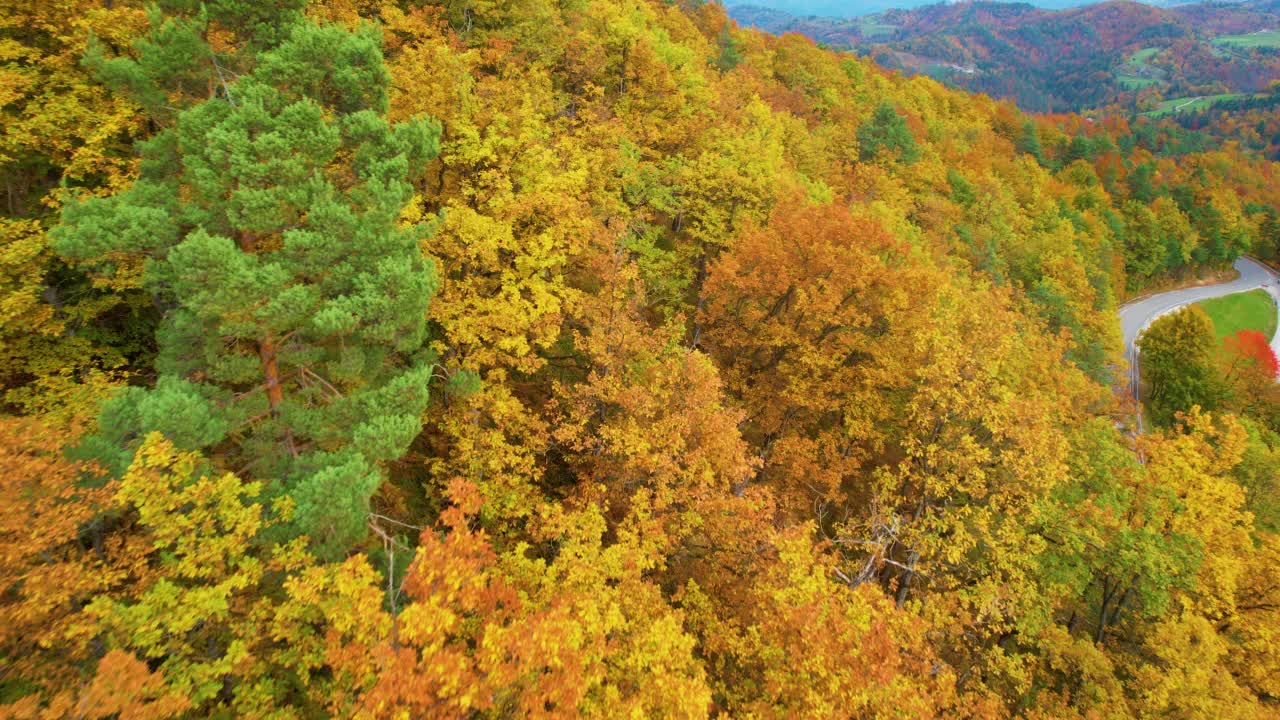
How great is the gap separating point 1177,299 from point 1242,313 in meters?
7.84

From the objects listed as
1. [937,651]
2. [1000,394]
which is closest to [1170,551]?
[1000,394]

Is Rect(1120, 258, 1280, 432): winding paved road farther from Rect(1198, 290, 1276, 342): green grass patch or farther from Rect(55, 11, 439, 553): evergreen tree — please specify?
Rect(55, 11, 439, 553): evergreen tree

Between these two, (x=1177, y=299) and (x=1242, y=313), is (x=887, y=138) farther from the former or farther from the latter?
(x=1242, y=313)

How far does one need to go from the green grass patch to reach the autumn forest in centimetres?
6243

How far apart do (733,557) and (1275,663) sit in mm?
17959

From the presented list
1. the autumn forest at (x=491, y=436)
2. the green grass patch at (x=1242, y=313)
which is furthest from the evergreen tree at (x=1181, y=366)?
the autumn forest at (x=491, y=436)

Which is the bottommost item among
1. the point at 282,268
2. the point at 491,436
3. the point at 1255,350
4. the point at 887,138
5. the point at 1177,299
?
the point at 1177,299

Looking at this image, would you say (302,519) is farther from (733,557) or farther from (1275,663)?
(1275,663)

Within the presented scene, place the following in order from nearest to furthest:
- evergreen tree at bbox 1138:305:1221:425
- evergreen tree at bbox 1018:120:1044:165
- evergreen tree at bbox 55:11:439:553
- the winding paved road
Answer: evergreen tree at bbox 55:11:439:553
evergreen tree at bbox 1138:305:1221:425
the winding paved road
evergreen tree at bbox 1018:120:1044:165

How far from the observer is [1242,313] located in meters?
77.6

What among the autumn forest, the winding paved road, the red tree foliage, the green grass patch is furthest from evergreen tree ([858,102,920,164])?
the green grass patch

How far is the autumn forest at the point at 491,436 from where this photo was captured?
379 inches

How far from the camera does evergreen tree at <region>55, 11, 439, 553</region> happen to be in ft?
36.4

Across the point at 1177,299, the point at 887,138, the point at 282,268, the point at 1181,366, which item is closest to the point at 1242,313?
the point at 1177,299
